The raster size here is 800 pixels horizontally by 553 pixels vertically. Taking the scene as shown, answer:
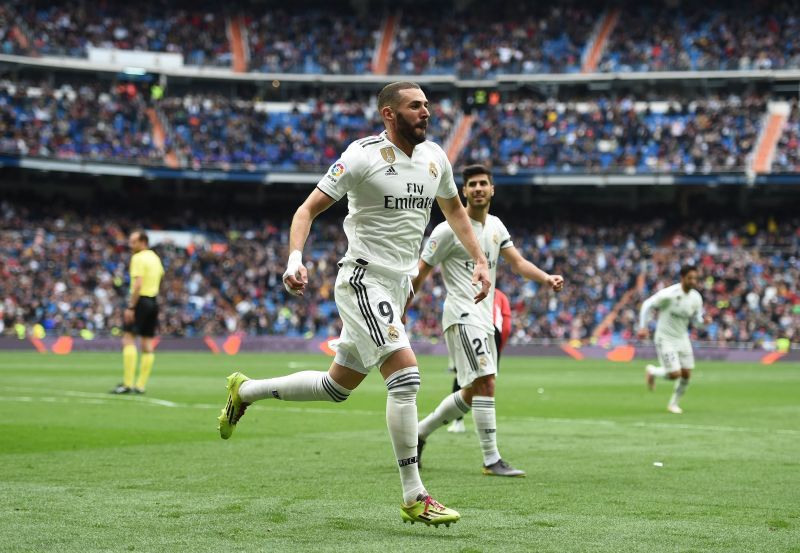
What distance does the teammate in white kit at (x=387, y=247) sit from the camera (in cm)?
685

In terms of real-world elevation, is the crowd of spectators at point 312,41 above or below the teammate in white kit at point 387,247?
above

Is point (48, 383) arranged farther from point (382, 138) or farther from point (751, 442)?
point (382, 138)

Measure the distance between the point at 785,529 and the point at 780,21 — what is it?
175ft

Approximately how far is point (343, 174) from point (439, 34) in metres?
53.9

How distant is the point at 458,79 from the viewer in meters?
56.2

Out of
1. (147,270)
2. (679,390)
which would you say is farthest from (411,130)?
(679,390)

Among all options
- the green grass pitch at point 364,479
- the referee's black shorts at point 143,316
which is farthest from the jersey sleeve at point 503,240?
the referee's black shorts at point 143,316

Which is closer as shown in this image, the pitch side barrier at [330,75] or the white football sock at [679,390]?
the white football sock at [679,390]

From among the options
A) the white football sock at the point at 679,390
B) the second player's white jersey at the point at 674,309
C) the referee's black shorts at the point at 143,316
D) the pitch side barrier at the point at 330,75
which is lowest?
the white football sock at the point at 679,390

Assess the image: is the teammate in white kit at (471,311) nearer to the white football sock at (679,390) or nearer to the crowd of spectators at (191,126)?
the white football sock at (679,390)

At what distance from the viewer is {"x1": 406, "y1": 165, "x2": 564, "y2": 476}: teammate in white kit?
385 inches

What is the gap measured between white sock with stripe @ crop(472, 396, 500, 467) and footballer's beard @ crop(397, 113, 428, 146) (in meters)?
3.19

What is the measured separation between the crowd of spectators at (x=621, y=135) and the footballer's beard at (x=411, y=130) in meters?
45.6

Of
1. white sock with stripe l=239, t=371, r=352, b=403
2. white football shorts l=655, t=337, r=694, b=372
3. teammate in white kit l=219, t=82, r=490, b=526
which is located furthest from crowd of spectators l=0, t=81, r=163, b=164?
teammate in white kit l=219, t=82, r=490, b=526
